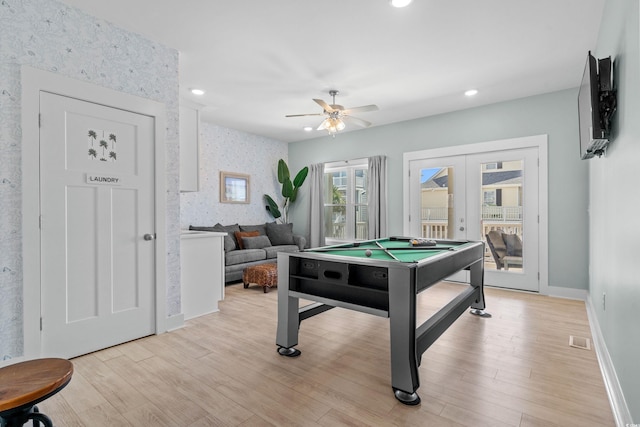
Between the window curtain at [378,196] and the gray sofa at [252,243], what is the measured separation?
1452mm

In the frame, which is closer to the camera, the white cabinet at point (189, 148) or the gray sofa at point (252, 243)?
the white cabinet at point (189, 148)

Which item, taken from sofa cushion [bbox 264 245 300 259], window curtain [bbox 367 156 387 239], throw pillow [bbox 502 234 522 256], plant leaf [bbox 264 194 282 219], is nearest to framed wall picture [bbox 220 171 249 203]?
plant leaf [bbox 264 194 282 219]

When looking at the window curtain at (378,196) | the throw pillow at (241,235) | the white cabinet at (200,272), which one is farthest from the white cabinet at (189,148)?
the window curtain at (378,196)

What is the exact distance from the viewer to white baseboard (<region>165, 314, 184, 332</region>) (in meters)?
3.09

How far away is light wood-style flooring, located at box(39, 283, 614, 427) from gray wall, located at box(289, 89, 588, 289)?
1287mm

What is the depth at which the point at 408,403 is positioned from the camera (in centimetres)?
186

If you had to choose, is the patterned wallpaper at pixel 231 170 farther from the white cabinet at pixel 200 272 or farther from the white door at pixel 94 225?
the white door at pixel 94 225

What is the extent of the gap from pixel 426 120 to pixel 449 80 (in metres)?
1.46

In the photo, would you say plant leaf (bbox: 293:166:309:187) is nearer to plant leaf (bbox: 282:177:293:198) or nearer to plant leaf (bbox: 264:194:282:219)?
plant leaf (bbox: 282:177:293:198)

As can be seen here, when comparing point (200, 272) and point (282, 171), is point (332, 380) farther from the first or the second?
point (282, 171)

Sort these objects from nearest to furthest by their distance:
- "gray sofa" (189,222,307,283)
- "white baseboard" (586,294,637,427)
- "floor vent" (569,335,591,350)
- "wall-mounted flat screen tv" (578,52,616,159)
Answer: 1. "white baseboard" (586,294,637,427)
2. "wall-mounted flat screen tv" (578,52,616,159)
3. "floor vent" (569,335,591,350)
4. "gray sofa" (189,222,307,283)

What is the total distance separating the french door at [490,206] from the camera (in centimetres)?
441

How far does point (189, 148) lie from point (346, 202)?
3568mm

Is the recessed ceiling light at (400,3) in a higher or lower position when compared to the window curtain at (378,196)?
higher
